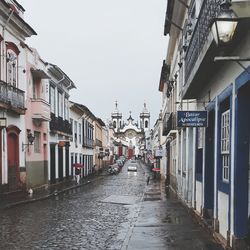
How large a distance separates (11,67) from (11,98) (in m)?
1.57

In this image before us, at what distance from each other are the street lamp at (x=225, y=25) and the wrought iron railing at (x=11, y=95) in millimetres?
13548

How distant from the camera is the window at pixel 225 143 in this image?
8715 mm

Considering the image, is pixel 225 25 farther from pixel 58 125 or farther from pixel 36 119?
pixel 58 125

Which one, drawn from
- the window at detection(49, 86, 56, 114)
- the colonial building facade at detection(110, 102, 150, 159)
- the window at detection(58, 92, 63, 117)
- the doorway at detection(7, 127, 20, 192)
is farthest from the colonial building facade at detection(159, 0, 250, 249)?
the colonial building facade at detection(110, 102, 150, 159)

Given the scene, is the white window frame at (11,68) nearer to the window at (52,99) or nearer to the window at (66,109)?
the window at (52,99)

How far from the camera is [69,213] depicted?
15016 mm

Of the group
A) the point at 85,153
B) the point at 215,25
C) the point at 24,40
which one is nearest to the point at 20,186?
the point at 24,40

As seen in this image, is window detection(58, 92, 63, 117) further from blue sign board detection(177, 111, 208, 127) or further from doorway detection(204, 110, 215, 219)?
blue sign board detection(177, 111, 208, 127)

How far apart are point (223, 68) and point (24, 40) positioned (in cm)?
1446

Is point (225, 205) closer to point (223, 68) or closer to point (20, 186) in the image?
point (223, 68)

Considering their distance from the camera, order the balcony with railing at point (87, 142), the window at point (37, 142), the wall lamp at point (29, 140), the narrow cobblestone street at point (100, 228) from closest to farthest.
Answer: the narrow cobblestone street at point (100, 228) → the wall lamp at point (29, 140) → the window at point (37, 142) → the balcony with railing at point (87, 142)

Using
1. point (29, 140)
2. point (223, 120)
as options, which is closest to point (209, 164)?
point (223, 120)

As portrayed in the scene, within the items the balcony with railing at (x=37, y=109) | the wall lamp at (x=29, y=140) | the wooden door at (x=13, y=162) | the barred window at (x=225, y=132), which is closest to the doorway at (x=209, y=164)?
the barred window at (x=225, y=132)

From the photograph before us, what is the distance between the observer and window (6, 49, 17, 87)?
19.4 metres
